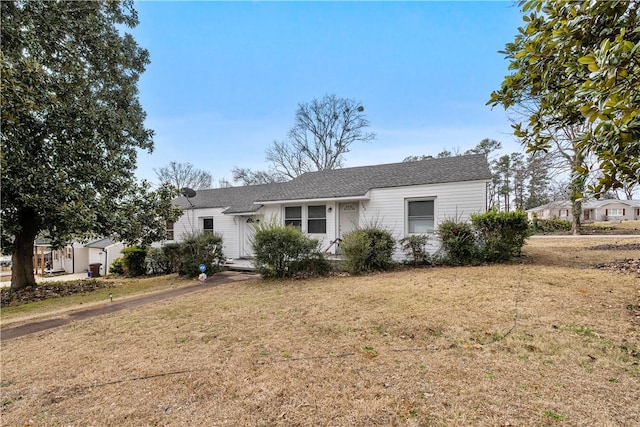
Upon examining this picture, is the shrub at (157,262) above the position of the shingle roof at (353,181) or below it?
below

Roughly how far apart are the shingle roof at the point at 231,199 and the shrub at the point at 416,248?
25.0 feet

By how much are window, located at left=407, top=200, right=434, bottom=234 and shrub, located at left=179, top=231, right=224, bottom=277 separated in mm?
7484

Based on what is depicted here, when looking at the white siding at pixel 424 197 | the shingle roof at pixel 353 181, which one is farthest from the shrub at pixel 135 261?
the white siding at pixel 424 197

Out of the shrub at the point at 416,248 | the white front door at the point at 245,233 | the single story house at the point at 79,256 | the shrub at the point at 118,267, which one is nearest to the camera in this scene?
the shrub at the point at 416,248

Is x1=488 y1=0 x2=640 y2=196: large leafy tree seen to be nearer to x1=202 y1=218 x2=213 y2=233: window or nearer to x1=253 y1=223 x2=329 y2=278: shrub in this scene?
x1=253 y1=223 x2=329 y2=278: shrub

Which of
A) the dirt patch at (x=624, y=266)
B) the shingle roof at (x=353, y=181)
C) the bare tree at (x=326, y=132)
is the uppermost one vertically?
the bare tree at (x=326, y=132)

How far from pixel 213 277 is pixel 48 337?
6022 millimetres

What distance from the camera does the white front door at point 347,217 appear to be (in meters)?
12.8

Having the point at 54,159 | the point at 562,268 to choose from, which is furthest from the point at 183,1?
the point at 562,268

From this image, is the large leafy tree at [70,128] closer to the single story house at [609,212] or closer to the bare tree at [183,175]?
the bare tree at [183,175]

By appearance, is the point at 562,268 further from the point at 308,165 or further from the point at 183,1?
the point at 308,165

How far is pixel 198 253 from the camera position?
36.0 feet

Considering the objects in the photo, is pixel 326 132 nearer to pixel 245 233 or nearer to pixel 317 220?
pixel 245 233

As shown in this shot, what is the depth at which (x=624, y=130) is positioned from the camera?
6.59 ft
